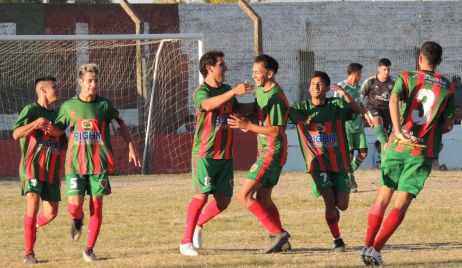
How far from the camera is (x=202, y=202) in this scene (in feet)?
35.1

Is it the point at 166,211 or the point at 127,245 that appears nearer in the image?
the point at 127,245

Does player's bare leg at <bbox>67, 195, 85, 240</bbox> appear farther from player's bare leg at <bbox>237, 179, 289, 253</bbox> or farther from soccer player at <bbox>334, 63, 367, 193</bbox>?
soccer player at <bbox>334, 63, 367, 193</bbox>

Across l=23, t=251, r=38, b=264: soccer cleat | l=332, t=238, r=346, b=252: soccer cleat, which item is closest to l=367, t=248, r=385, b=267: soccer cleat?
l=332, t=238, r=346, b=252: soccer cleat

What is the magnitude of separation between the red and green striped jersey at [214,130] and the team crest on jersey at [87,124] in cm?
99

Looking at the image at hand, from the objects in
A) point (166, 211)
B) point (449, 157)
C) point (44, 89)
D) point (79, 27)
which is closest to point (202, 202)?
point (44, 89)

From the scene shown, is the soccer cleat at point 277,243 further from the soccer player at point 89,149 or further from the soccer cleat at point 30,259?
the soccer cleat at point 30,259

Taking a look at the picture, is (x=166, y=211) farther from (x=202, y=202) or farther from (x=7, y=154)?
(x=7, y=154)

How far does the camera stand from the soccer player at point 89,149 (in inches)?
407

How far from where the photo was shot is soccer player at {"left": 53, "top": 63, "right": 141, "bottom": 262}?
10336 millimetres

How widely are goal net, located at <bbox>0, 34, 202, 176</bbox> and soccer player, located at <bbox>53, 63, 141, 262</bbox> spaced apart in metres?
11.2

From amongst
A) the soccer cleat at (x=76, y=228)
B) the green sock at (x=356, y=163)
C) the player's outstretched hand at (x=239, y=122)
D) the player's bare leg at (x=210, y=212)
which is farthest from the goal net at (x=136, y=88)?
the player's outstretched hand at (x=239, y=122)

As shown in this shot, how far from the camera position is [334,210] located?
36.4ft

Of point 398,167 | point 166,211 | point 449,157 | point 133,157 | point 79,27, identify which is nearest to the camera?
point 398,167

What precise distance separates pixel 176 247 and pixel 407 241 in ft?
7.84
